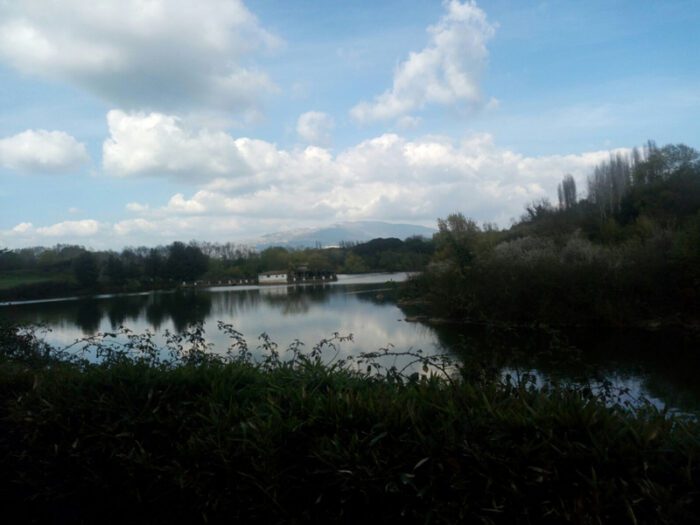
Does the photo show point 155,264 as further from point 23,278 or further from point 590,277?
point 590,277

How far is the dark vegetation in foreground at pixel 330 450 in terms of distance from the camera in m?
2.18

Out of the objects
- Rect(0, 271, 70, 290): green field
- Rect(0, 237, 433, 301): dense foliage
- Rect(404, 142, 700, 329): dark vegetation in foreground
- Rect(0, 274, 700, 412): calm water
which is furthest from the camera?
Rect(404, 142, 700, 329): dark vegetation in foreground

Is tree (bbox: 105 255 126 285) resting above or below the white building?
above


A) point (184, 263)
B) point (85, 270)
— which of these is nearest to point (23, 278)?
point (85, 270)

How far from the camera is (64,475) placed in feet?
11.1

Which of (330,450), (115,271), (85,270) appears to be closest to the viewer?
(330,450)

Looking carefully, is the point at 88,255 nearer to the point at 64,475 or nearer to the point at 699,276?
the point at 64,475

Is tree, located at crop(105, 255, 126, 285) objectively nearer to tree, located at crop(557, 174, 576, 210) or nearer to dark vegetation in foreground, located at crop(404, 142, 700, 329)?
dark vegetation in foreground, located at crop(404, 142, 700, 329)

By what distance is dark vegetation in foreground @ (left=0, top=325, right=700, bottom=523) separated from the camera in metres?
2.18

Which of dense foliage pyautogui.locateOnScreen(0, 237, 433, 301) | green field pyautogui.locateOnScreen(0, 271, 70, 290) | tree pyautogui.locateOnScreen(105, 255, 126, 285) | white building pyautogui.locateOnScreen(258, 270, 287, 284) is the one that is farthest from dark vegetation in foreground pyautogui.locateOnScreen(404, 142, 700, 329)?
white building pyautogui.locateOnScreen(258, 270, 287, 284)

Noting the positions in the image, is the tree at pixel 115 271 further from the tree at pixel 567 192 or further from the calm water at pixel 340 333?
the tree at pixel 567 192

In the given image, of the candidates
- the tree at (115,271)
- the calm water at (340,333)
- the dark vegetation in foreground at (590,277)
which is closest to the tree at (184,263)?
the tree at (115,271)

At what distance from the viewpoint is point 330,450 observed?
2.55 metres

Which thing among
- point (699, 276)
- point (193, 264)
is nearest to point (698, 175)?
point (699, 276)
